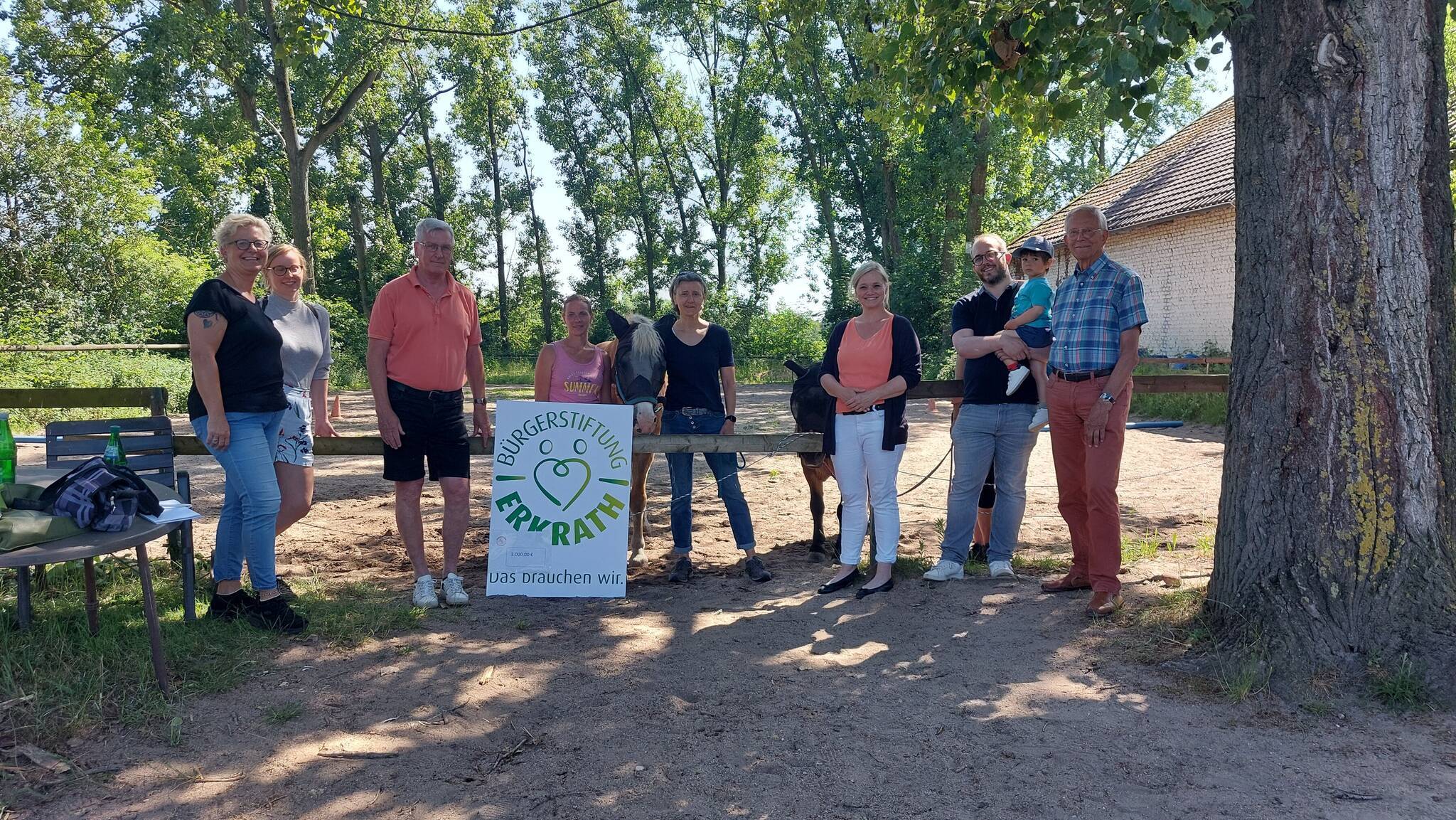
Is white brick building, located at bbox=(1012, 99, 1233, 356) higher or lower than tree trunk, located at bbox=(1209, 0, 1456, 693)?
higher

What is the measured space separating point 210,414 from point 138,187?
23697 millimetres

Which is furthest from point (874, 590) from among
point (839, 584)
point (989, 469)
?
point (989, 469)

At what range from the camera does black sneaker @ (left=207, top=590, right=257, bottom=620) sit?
4.45 meters

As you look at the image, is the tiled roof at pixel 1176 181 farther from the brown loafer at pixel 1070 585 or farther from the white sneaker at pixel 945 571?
the brown loafer at pixel 1070 585

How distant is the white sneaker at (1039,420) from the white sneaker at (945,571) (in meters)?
0.90

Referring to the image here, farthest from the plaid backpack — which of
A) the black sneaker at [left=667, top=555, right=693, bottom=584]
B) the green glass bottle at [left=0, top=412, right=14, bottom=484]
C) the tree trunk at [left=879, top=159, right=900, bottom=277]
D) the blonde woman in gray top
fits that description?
the tree trunk at [left=879, top=159, right=900, bottom=277]

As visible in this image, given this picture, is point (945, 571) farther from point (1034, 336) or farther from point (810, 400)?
point (810, 400)

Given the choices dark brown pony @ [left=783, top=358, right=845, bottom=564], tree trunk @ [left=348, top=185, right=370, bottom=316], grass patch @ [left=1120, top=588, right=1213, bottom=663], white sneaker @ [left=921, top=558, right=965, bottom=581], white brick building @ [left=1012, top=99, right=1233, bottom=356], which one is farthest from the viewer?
tree trunk @ [left=348, top=185, right=370, bottom=316]

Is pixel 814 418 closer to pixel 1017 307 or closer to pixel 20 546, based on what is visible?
pixel 1017 307

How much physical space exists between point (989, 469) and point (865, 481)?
75 centimetres

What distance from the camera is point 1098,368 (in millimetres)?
4645

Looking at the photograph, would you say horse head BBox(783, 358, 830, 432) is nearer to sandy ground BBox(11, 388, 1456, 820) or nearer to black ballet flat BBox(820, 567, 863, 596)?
black ballet flat BBox(820, 567, 863, 596)

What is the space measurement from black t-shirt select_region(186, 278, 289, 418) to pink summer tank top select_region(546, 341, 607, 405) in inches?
72.5

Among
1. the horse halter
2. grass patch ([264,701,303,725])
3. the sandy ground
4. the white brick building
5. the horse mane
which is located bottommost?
the sandy ground
